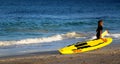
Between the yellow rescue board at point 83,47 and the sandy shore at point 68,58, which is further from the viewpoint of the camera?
the yellow rescue board at point 83,47

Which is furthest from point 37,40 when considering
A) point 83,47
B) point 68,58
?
point 68,58

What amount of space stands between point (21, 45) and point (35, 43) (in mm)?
1079

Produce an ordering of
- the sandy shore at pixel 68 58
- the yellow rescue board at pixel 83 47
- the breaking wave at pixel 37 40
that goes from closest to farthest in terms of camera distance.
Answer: the sandy shore at pixel 68 58, the yellow rescue board at pixel 83 47, the breaking wave at pixel 37 40

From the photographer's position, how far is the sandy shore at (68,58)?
13.5 m

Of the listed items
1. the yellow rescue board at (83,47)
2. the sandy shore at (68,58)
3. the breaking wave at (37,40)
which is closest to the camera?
the sandy shore at (68,58)

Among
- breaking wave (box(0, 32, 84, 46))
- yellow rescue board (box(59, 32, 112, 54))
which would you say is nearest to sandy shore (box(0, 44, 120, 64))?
yellow rescue board (box(59, 32, 112, 54))

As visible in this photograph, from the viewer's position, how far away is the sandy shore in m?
13.5

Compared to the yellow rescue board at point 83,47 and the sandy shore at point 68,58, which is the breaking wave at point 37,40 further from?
the yellow rescue board at point 83,47

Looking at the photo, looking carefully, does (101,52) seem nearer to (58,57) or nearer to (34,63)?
(58,57)

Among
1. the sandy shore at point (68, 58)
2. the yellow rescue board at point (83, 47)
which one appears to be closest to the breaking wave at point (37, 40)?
the sandy shore at point (68, 58)

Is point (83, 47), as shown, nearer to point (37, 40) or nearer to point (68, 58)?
point (68, 58)

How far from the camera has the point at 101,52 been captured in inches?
628

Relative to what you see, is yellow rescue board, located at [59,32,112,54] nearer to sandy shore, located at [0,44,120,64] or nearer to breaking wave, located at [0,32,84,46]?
sandy shore, located at [0,44,120,64]

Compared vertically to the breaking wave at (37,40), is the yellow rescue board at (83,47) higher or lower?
higher
